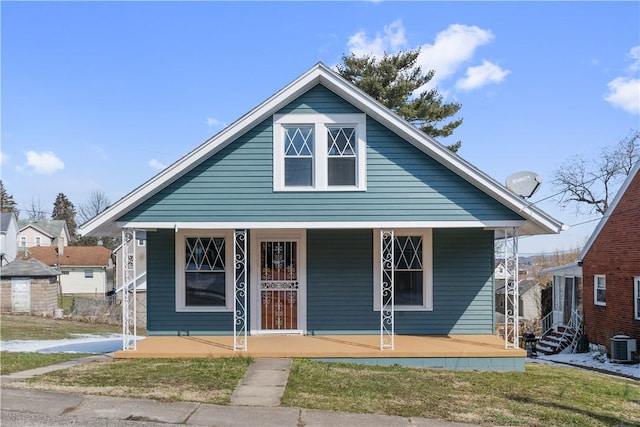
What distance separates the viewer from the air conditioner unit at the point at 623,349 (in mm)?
17797

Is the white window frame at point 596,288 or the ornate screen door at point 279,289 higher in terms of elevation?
the ornate screen door at point 279,289

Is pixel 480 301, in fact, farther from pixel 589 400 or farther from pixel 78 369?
pixel 78 369

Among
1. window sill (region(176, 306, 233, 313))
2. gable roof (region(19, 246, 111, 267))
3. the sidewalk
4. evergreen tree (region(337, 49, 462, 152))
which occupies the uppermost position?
evergreen tree (region(337, 49, 462, 152))

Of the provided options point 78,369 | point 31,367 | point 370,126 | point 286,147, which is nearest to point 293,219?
point 286,147

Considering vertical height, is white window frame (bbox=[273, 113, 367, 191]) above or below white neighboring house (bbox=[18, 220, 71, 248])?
above

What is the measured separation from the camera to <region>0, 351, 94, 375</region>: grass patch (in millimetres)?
9430

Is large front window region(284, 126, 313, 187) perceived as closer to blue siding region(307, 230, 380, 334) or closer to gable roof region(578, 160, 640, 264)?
blue siding region(307, 230, 380, 334)

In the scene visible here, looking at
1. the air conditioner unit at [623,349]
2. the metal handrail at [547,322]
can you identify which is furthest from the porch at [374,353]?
the metal handrail at [547,322]

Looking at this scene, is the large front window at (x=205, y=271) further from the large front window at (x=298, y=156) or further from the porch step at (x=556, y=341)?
the porch step at (x=556, y=341)

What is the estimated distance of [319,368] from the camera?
9.40m

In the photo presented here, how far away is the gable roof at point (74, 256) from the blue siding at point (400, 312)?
4028cm

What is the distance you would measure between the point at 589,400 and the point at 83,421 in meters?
6.86

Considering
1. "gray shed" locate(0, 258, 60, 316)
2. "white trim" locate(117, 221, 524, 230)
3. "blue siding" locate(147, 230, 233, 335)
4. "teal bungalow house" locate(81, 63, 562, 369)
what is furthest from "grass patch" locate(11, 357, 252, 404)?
"gray shed" locate(0, 258, 60, 316)

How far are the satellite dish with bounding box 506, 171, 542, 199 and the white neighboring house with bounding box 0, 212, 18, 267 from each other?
125 ft
